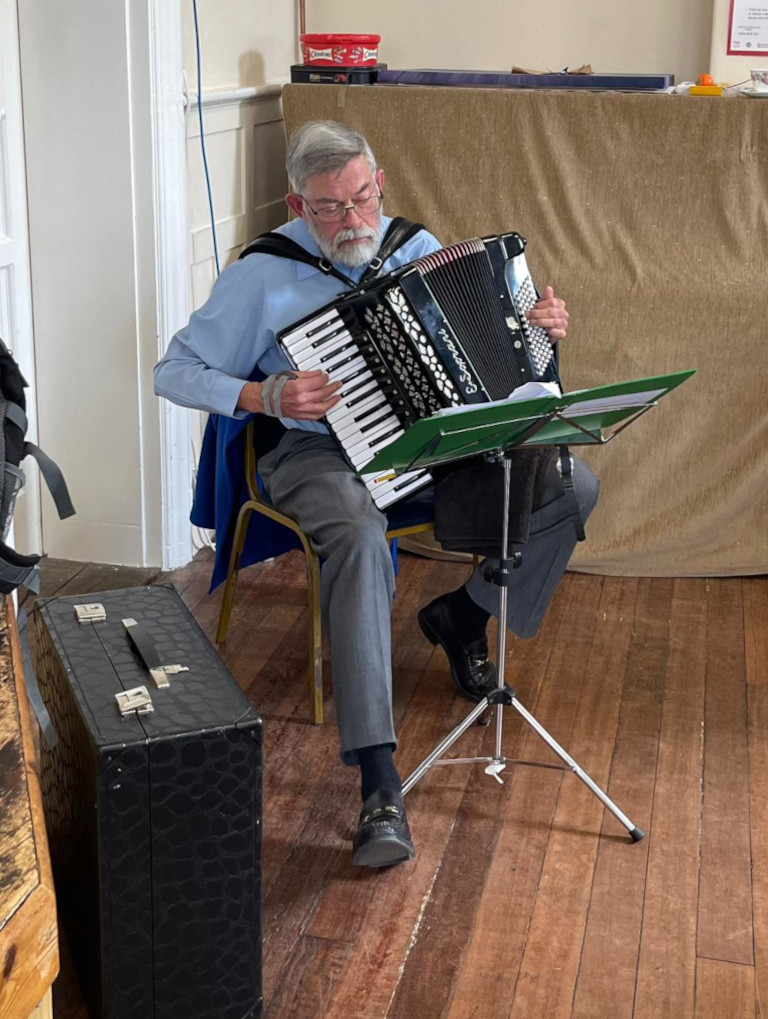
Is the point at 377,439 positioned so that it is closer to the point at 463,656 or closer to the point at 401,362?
the point at 401,362

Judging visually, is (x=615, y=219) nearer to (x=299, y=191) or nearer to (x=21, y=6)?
(x=299, y=191)

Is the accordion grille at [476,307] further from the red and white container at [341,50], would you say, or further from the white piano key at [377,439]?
the red and white container at [341,50]

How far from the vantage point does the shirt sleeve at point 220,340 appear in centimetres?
236

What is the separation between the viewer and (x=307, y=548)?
7.55 ft

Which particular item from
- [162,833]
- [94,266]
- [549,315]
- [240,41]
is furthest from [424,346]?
[240,41]

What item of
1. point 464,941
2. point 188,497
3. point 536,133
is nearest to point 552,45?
point 536,133

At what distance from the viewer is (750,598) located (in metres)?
3.08

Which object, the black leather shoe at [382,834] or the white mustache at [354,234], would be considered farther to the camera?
the white mustache at [354,234]

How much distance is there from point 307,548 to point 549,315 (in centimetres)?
63

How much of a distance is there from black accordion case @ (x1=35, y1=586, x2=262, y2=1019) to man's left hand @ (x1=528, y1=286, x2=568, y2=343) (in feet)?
3.19

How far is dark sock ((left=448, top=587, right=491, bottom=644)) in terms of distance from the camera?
2.50 metres

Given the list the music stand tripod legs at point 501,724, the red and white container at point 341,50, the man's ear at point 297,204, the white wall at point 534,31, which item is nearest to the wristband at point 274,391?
the man's ear at point 297,204

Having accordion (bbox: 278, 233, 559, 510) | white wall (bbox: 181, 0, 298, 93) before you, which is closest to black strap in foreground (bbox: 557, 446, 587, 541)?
accordion (bbox: 278, 233, 559, 510)

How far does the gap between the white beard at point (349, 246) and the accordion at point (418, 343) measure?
19 centimetres
